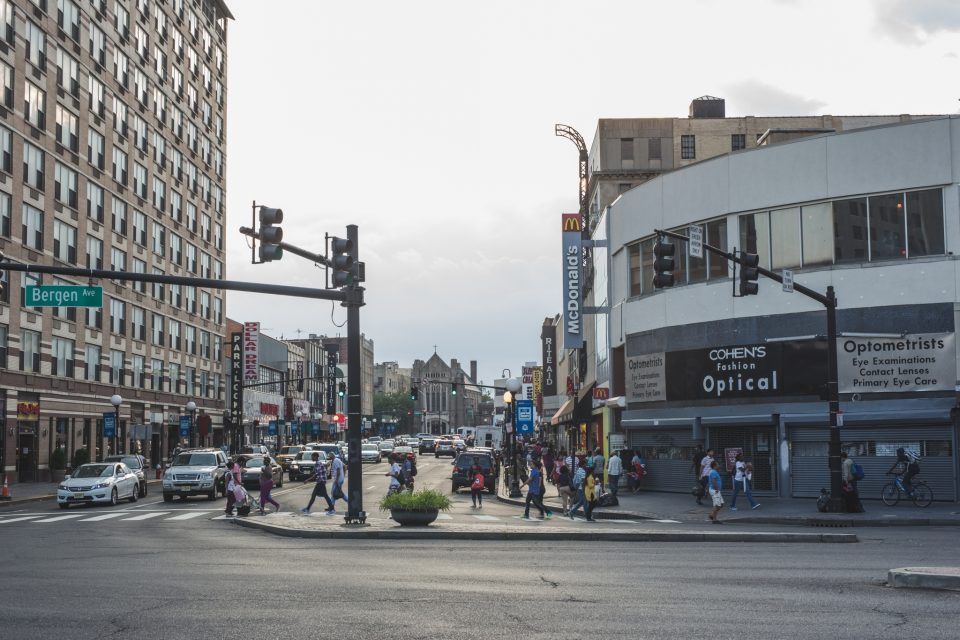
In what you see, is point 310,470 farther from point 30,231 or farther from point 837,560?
point 837,560

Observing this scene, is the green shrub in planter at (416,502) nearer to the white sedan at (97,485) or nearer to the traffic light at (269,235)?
the traffic light at (269,235)

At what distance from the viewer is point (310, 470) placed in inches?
2087

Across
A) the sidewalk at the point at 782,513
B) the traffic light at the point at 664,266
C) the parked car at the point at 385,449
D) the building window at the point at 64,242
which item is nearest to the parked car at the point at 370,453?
the parked car at the point at 385,449

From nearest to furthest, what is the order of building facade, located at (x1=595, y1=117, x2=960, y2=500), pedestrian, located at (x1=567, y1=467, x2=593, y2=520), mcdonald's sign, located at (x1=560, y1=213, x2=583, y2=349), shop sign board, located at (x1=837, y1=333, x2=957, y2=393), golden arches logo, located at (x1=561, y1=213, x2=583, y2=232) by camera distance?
1. pedestrian, located at (x1=567, y1=467, x2=593, y2=520)
2. shop sign board, located at (x1=837, y1=333, x2=957, y2=393)
3. building facade, located at (x1=595, y1=117, x2=960, y2=500)
4. mcdonald's sign, located at (x1=560, y1=213, x2=583, y2=349)
5. golden arches logo, located at (x1=561, y1=213, x2=583, y2=232)

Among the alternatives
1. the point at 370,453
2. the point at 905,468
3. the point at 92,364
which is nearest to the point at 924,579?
the point at 905,468

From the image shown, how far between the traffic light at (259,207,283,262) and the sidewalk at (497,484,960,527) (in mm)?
14379

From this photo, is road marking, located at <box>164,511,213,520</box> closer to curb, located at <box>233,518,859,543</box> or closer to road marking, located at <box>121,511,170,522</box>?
road marking, located at <box>121,511,170,522</box>

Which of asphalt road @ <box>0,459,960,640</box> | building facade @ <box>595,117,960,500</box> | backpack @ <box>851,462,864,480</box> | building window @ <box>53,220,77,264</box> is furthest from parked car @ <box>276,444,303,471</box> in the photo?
asphalt road @ <box>0,459,960,640</box>

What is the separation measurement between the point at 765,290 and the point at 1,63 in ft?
120

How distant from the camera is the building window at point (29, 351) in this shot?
49.7 metres

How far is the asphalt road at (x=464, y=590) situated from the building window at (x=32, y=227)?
32.8m

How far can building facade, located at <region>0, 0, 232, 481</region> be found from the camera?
1949 inches

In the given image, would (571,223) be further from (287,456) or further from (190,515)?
(287,456)

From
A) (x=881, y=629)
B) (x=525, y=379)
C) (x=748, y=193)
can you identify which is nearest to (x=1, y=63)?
(x=748, y=193)
